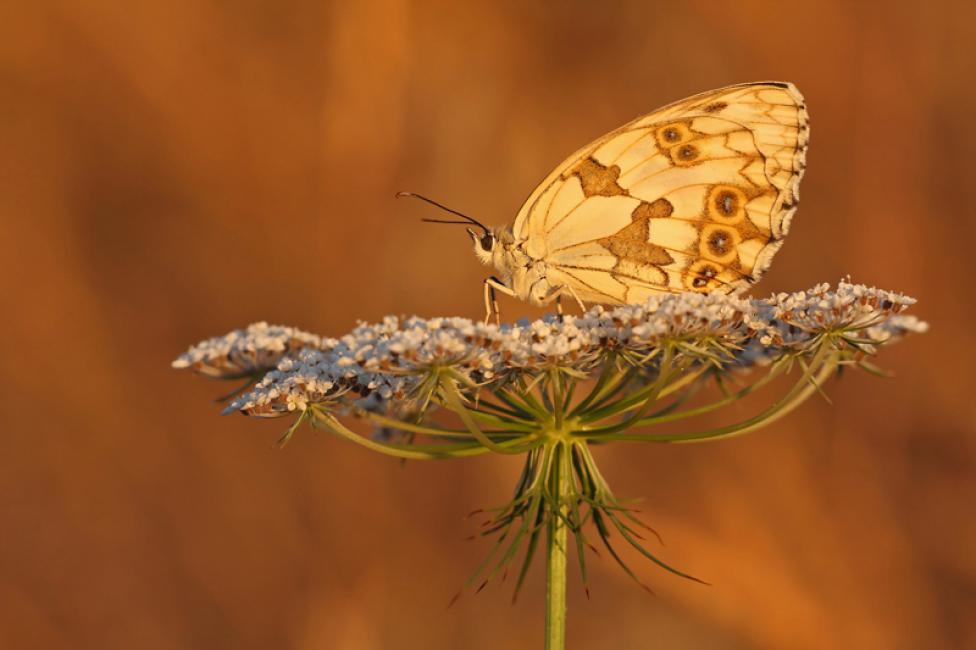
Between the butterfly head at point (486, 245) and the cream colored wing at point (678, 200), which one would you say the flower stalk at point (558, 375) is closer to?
the cream colored wing at point (678, 200)

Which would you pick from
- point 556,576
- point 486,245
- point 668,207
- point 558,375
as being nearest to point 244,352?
point 486,245

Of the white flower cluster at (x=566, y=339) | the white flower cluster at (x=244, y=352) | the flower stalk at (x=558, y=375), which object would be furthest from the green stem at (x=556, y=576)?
the white flower cluster at (x=244, y=352)

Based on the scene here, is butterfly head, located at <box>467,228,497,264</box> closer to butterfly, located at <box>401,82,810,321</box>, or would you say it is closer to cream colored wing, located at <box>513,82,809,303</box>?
butterfly, located at <box>401,82,810,321</box>

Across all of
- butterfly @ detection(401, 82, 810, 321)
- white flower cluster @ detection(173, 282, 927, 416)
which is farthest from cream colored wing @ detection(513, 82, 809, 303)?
white flower cluster @ detection(173, 282, 927, 416)

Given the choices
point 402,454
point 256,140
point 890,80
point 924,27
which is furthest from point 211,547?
point 924,27

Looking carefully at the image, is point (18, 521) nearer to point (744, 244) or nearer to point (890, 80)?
point (744, 244)

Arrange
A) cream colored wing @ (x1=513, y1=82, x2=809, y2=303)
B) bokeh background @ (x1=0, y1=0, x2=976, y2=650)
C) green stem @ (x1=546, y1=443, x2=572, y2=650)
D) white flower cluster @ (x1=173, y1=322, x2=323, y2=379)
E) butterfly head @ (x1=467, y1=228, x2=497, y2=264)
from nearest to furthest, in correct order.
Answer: green stem @ (x1=546, y1=443, x2=572, y2=650), white flower cluster @ (x1=173, y1=322, x2=323, y2=379), cream colored wing @ (x1=513, y1=82, x2=809, y2=303), butterfly head @ (x1=467, y1=228, x2=497, y2=264), bokeh background @ (x1=0, y1=0, x2=976, y2=650)
